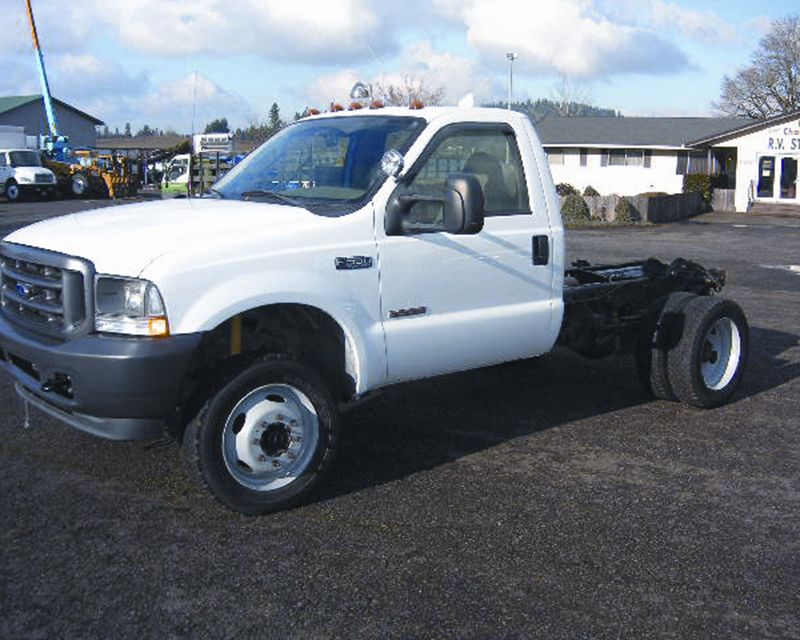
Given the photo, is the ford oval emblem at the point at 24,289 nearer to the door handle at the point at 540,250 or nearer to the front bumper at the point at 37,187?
the door handle at the point at 540,250

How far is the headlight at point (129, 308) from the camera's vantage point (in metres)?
4.05

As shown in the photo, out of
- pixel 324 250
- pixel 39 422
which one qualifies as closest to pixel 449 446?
pixel 324 250

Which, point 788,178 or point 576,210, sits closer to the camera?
point 576,210

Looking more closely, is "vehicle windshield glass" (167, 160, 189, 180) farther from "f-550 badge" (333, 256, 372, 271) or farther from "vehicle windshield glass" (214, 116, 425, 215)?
"f-550 badge" (333, 256, 372, 271)

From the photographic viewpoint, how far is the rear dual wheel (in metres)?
6.38

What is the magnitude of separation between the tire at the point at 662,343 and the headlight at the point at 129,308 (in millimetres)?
3800

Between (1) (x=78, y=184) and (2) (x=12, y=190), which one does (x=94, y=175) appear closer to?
(1) (x=78, y=184)

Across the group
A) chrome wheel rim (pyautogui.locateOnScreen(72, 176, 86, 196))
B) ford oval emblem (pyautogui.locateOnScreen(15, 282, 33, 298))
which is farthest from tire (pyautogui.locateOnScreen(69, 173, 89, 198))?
ford oval emblem (pyautogui.locateOnScreen(15, 282, 33, 298))

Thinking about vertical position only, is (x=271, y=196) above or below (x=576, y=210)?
above

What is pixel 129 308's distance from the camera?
13.5ft

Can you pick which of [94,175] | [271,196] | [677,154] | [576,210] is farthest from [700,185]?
[271,196]

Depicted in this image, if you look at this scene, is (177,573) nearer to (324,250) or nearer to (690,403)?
(324,250)

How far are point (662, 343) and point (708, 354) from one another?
0.50 m

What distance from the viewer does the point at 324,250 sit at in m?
4.54
